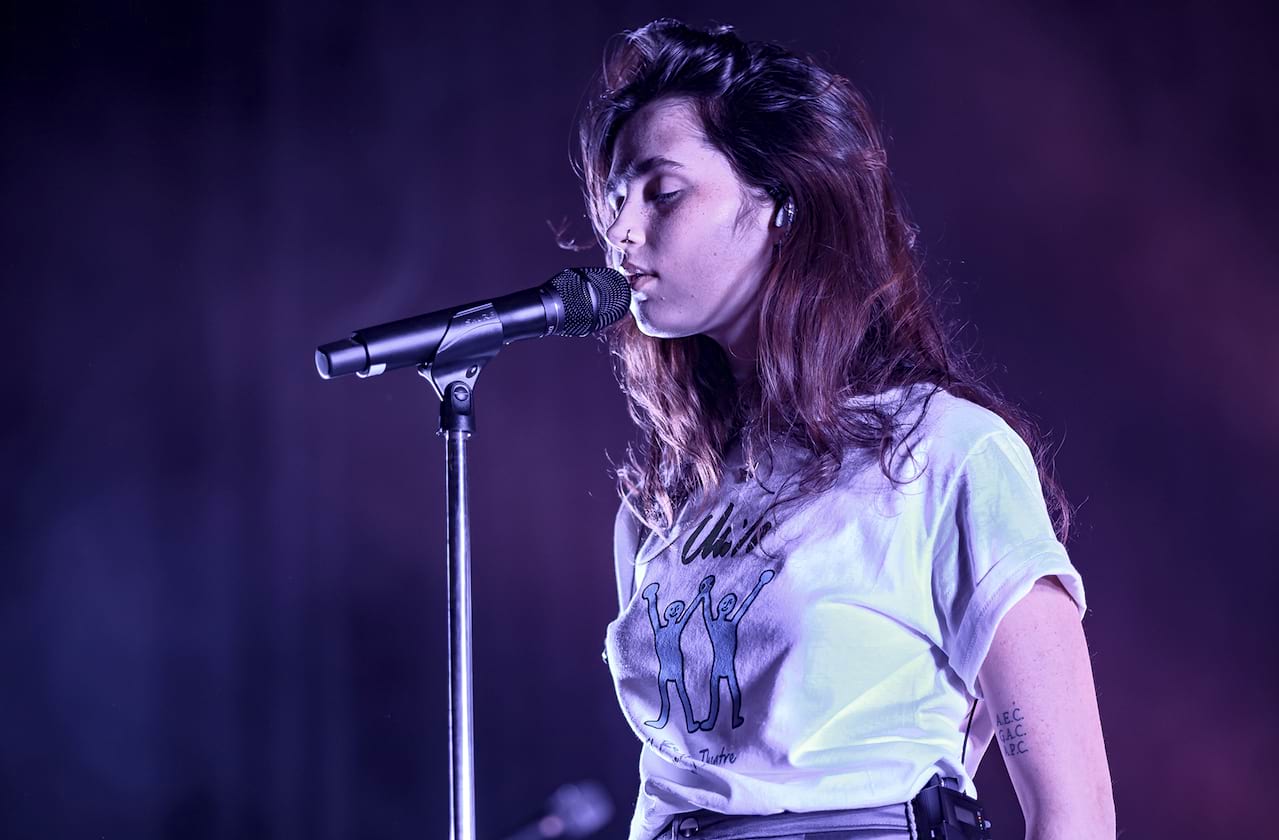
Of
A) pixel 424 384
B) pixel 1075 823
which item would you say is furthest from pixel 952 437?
pixel 424 384

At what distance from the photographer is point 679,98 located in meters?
1.61

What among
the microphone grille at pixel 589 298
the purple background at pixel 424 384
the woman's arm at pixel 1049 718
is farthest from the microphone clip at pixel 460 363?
the purple background at pixel 424 384

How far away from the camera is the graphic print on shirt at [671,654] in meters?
1.37

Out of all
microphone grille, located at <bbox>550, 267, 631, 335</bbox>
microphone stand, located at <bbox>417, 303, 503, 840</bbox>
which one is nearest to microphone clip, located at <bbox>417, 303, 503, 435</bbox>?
microphone stand, located at <bbox>417, 303, 503, 840</bbox>

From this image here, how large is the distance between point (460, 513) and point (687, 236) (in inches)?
20.5

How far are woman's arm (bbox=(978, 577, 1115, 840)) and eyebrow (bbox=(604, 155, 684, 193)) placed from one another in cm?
68

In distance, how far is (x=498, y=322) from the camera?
1.22m

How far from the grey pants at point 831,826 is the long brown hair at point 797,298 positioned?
0.35m

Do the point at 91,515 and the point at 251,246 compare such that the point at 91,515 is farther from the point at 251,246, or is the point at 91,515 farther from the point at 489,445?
the point at 489,445

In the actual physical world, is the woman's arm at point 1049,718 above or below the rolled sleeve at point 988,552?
below

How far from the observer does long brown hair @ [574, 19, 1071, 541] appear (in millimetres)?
1437

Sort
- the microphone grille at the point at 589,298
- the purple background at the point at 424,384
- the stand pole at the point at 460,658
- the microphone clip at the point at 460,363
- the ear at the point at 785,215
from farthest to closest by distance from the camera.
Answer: the purple background at the point at 424,384, the ear at the point at 785,215, the microphone grille at the point at 589,298, the microphone clip at the point at 460,363, the stand pole at the point at 460,658

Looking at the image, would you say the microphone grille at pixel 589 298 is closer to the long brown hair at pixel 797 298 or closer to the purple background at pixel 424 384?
the long brown hair at pixel 797 298

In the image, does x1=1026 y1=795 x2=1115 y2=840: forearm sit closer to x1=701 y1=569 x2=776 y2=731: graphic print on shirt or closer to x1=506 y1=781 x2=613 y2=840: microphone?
x1=701 y1=569 x2=776 y2=731: graphic print on shirt
